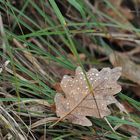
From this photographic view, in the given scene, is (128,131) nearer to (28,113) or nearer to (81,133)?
(81,133)

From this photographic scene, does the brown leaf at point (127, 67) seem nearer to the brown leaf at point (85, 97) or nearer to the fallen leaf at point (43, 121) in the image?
the brown leaf at point (85, 97)

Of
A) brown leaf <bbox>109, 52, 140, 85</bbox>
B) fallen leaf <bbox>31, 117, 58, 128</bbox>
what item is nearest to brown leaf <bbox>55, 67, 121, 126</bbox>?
fallen leaf <bbox>31, 117, 58, 128</bbox>

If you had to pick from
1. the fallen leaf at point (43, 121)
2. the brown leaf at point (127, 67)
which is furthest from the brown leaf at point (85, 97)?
the brown leaf at point (127, 67)

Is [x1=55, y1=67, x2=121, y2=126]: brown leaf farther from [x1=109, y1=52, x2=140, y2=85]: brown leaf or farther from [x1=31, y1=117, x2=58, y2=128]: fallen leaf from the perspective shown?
[x1=109, y1=52, x2=140, y2=85]: brown leaf

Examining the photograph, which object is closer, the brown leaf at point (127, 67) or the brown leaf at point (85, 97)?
the brown leaf at point (85, 97)

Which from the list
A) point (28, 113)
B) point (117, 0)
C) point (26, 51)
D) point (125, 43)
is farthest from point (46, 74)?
point (117, 0)

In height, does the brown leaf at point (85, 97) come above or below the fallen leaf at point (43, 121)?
above
